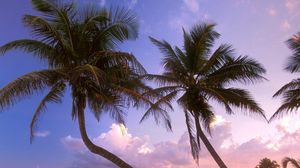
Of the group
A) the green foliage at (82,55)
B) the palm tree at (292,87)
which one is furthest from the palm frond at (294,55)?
the green foliage at (82,55)

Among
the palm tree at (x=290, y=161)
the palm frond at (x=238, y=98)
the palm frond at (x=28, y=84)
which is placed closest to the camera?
the palm frond at (x=28, y=84)

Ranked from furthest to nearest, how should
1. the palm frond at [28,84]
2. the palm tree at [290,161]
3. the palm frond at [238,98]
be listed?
the palm tree at [290,161] < the palm frond at [238,98] < the palm frond at [28,84]

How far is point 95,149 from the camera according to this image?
11.8m

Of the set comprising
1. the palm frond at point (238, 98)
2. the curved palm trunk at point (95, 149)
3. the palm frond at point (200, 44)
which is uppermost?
the palm frond at point (200, 44)

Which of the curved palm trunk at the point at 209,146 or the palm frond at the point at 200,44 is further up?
the palm frond at the point at 200,44

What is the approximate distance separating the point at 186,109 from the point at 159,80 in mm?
2147

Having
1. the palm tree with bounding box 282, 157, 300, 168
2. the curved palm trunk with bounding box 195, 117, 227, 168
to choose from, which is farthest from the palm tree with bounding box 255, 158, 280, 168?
the curved palm trunk with bounding box 195, 117, 227, 168

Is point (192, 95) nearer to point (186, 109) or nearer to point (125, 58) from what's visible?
point (186, 109)

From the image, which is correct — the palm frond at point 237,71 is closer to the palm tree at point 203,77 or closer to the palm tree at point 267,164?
the palm tree at point 203,77

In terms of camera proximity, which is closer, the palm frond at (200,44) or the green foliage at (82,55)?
the green foliage at (82,55)

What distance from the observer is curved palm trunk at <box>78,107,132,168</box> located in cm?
1154

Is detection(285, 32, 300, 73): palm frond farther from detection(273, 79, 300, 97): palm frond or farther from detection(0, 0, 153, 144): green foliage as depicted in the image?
detection(0, 0, 153, 144): green foliage

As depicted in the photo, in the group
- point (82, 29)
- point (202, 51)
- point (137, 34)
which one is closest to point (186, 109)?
point (202, 51)

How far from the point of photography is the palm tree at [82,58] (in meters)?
11.8
